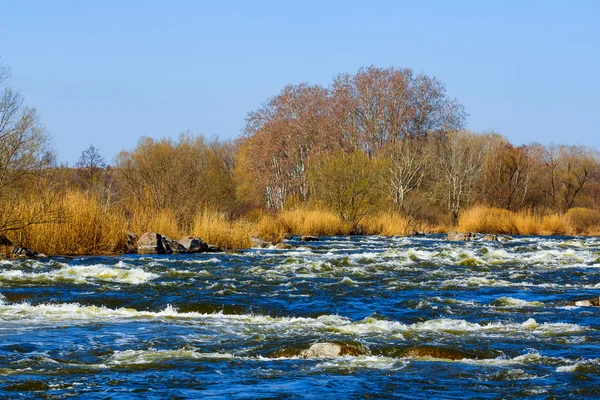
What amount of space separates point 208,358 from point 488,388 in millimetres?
2853

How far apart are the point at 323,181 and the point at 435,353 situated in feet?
89.4

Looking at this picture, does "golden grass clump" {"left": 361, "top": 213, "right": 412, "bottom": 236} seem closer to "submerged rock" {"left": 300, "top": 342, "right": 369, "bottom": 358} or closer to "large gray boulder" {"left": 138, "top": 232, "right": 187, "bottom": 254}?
"large gray boulder" {"left": 138, "top": 232, "right": 187, "bottom": 254}

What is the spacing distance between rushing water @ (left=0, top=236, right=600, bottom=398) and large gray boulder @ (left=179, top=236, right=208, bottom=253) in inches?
113

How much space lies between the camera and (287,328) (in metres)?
9.47

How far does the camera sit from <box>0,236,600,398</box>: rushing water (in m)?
6.55

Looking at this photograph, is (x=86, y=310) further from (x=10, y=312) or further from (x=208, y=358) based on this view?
(x=208, y=358)

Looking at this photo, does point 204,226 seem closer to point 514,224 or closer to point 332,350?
point 332,350

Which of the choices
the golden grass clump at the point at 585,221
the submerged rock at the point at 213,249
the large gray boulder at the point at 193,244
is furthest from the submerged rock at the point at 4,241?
the golden grass clump at the point at 585,221

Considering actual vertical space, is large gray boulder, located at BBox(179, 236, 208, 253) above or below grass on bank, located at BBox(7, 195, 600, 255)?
below

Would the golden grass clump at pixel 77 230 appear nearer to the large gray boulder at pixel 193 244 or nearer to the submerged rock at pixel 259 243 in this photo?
the large gray boulder at pixel 193 244

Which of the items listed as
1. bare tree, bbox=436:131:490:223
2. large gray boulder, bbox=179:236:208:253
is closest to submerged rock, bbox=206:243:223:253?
large gray boulder, bbox=179:236:208:253

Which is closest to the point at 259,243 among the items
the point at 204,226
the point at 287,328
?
the point at 204,226

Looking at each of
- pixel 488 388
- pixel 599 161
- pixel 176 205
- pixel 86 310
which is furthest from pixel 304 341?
pixel 599 161

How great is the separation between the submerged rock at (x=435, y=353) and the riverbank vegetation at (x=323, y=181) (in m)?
11.8
